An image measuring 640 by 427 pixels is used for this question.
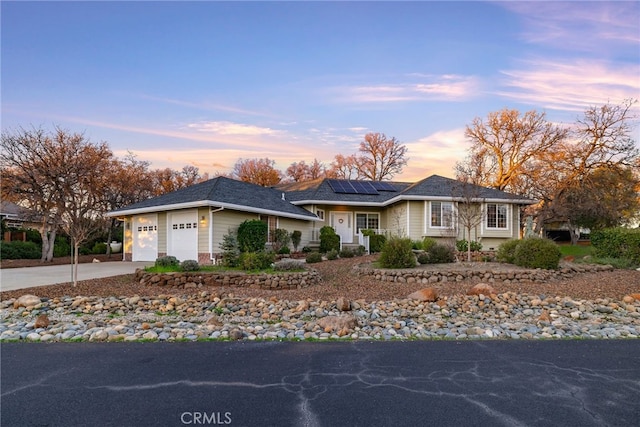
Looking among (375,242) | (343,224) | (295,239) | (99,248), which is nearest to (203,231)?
(295,239)

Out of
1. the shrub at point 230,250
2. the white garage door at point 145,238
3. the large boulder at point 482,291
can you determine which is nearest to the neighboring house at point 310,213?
the white garage door at point 145,238

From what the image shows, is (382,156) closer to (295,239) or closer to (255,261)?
(295,239)

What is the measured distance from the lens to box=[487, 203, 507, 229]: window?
2025 cm

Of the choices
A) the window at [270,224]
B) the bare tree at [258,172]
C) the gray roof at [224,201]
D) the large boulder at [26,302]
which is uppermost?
the bare tree at [258,172]

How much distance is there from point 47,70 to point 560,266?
54.9 ft

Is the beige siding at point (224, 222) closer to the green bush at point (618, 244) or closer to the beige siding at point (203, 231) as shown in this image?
the beige siding at point (203, 231)

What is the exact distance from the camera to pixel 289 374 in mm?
4223

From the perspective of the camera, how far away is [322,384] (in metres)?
3.95

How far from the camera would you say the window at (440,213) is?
770 inches

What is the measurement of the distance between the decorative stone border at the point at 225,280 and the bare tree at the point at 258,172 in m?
29.9

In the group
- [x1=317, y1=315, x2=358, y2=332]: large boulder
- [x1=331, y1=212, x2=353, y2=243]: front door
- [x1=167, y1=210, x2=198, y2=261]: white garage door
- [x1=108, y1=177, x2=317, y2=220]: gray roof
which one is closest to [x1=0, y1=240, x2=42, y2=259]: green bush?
[x1=108, y1=177, x2=317, y2=220]: gray roof

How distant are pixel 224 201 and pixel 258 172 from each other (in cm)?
2605

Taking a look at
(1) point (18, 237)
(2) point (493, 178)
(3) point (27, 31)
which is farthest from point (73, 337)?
(2) point (493, 178)

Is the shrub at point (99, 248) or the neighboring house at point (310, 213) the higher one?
the neighboring house at point (310, 213)
